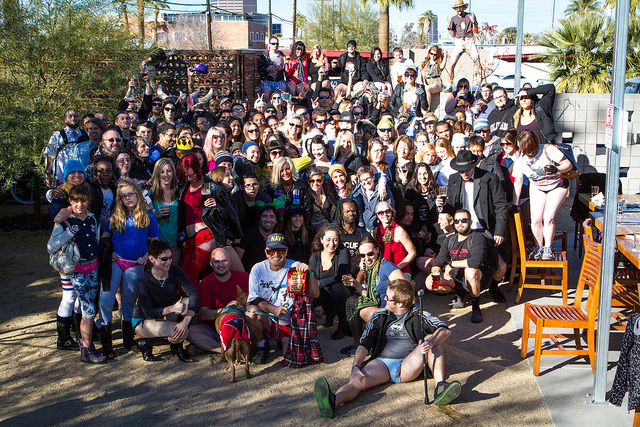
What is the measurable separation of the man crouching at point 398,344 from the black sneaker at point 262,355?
95 centimetres

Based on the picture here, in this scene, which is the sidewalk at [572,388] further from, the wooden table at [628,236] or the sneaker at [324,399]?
the sneaker at [324,399]

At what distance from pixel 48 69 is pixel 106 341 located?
5.97m

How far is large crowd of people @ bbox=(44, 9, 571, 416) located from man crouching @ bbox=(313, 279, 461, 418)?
0.01 meters

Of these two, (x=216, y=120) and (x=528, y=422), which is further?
(x=216, y=120)

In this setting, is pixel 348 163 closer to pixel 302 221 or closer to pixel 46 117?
pixel 302 221

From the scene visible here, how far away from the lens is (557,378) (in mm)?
4953

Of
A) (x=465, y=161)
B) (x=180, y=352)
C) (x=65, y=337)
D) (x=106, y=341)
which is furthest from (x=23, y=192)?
(x=465, y=161)

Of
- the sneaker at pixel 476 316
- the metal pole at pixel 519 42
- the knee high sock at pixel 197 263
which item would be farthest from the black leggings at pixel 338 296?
the metal pole at pixel 519 42

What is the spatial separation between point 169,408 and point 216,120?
222 inches

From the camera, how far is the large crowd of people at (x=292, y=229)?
530cm

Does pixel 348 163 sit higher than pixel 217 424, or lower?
higher

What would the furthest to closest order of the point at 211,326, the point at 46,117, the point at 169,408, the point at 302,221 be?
the point at 46,117 < the point at 302,221 < the point at 211,326 < the point at 169,408

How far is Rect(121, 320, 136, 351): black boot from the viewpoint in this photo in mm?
5633

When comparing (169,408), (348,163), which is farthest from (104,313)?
(348,163)
